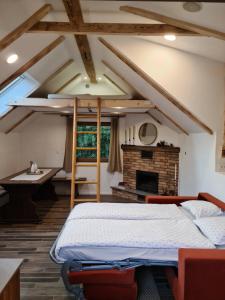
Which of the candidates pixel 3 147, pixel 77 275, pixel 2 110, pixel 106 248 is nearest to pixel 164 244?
pixel 106 248

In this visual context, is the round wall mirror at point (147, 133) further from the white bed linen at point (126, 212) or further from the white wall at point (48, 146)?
the white bed linen at point (126, 212)

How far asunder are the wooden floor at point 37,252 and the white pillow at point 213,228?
60.1 inches

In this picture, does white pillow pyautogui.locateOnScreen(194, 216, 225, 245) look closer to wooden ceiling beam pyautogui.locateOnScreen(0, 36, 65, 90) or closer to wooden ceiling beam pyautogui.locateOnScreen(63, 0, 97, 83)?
wooden ceiling beam pyautogui.locateOnScreen(63, 0, 97, 83)

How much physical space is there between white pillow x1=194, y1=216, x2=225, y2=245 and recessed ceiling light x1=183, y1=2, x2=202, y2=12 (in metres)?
2.09

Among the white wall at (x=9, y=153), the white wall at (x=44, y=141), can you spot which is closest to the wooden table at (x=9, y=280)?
the white wall at (x=9, y=153)

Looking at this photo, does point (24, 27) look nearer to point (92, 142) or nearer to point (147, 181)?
point (92, 142)

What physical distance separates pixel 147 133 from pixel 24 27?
4.50 m

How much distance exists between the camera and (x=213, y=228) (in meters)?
2.68

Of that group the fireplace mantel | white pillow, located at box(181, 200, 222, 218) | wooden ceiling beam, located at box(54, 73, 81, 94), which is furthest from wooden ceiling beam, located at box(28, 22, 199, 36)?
the fireplace mantel

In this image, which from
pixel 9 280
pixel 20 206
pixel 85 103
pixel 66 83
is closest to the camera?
pixel 9 280

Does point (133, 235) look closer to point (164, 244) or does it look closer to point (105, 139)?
point (164, 244)

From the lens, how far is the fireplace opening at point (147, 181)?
6.74 metres

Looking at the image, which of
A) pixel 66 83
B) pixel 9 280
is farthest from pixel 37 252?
pixel 66 83

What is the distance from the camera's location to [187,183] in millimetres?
5492
